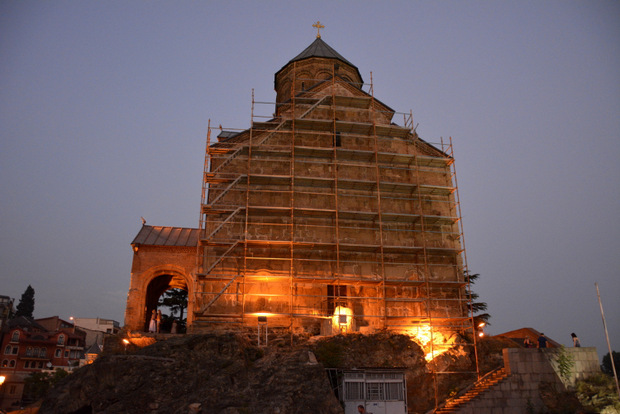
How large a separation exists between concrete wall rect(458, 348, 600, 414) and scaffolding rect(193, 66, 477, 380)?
3.11 meters

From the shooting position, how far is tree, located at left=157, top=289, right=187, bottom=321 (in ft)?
113

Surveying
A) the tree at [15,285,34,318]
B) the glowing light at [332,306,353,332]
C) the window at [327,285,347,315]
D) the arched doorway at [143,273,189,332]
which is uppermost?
the tree at [15,285,34,318]

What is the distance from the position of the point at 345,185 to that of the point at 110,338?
11253mm

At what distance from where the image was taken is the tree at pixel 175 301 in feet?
113

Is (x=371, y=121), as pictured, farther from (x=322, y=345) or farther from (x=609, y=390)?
(x=609, y=390)

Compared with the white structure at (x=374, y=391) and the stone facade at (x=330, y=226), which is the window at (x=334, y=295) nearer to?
the stone facade at (x=330, y=226)

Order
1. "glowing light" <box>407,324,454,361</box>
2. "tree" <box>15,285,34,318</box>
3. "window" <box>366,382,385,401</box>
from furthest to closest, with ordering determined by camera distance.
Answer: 1. "tree" <box>15,285,34,318</box>
2. "glowing light" <box>407,324,454,361</box>
3. "window" <box>366,382,385,401</box>

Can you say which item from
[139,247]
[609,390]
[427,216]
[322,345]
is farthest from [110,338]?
[609,390]

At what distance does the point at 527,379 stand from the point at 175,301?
2548 cm

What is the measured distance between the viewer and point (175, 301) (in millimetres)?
34406

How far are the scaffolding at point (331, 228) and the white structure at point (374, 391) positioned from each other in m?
3.17

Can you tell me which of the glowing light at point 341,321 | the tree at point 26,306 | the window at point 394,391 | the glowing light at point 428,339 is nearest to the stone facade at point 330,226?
the glowing light at point 341,321

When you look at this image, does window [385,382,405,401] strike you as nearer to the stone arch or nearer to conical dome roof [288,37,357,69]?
the stone arch

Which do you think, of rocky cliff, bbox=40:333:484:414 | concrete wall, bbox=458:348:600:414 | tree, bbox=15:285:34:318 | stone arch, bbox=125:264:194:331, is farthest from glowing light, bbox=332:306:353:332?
tree, bbox=15:285:34:318
